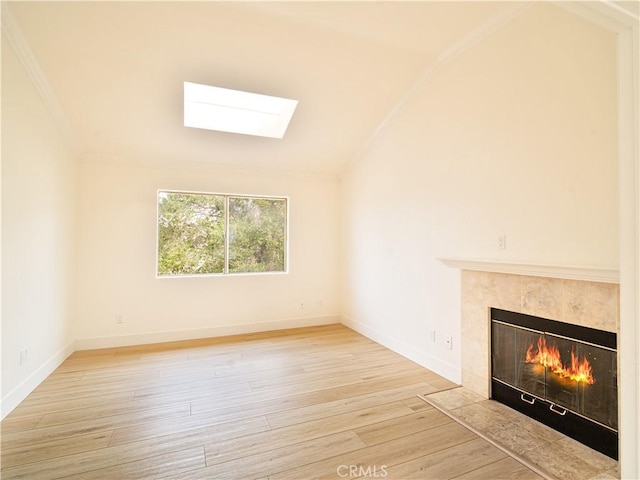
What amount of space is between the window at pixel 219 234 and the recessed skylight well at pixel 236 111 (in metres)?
1.12

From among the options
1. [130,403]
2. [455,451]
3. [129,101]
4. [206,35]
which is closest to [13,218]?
[129,101]

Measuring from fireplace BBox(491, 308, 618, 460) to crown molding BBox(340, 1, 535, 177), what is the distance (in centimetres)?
237

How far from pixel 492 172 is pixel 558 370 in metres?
1.61

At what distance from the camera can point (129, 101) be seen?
3.35m

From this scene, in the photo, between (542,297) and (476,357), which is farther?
(476,357)

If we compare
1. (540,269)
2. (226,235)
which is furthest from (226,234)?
(540,269)

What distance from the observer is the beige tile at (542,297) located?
229cm

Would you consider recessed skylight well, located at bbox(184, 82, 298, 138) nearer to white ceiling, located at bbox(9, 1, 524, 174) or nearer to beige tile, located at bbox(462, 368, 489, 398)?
white ceiling, located at bbox(9, 1, 524, 174)

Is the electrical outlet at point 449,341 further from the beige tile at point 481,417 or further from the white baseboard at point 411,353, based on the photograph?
the beige tile at point 481,417

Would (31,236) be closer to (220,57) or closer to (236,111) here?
(220,57)

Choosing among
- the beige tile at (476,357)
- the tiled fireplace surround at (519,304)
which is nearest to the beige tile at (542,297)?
the tiled fireplace surround at (519,304)

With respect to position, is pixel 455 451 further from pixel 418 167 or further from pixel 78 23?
pixel 78 23

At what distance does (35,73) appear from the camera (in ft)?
9.17

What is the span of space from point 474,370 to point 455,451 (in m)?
1.00
